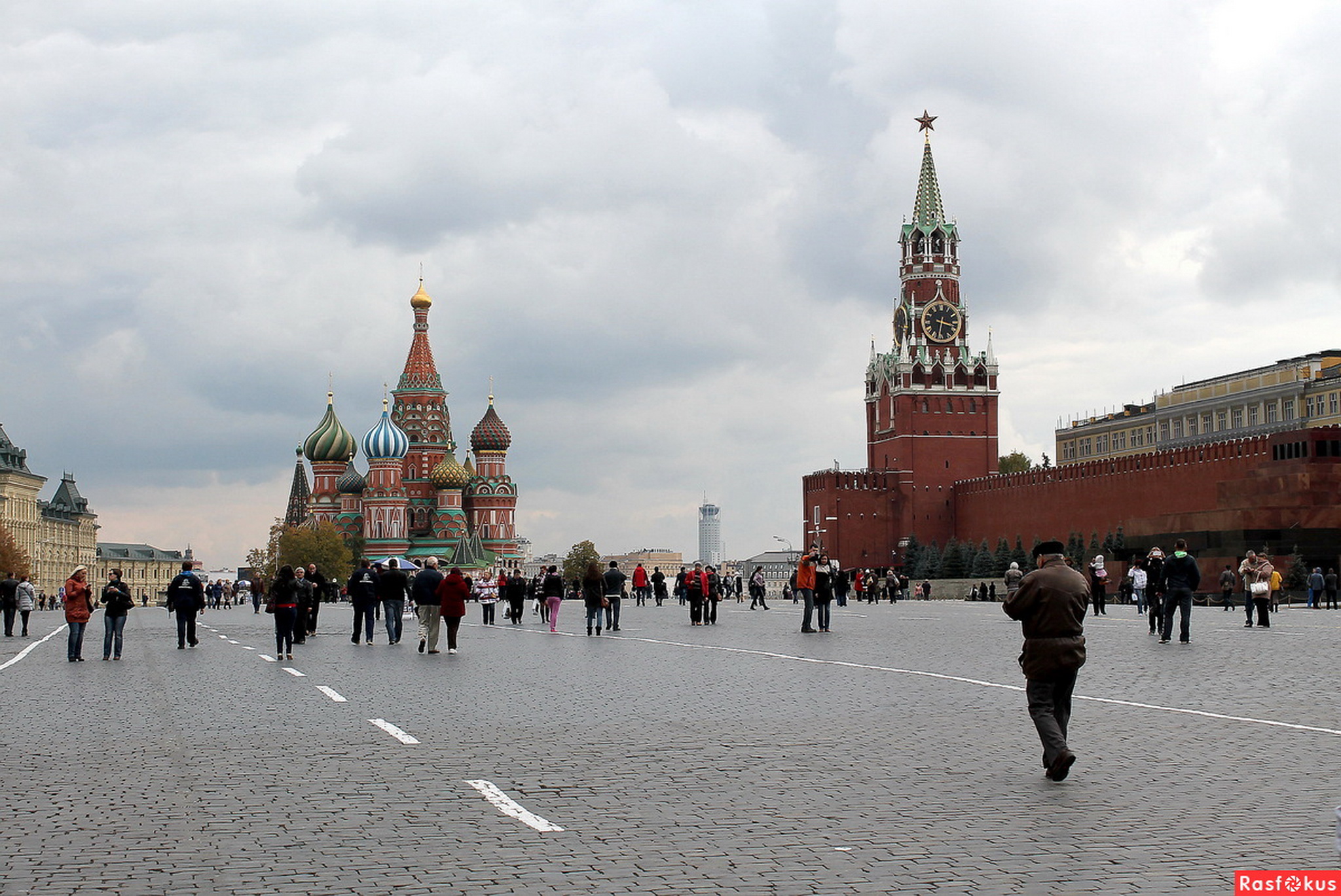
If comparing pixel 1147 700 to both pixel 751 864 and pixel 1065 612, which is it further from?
pixel 751 864

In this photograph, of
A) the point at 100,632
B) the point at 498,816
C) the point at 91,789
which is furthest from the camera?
the point at 100,632

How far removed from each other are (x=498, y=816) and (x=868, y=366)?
120 m

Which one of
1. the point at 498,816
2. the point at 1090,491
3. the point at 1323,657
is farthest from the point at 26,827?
the point at 1090,491

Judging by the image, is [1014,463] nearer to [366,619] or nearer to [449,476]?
[449,476]

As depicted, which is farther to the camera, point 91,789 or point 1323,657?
point 1323,657

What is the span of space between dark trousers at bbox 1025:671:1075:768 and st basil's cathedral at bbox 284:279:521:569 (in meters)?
113

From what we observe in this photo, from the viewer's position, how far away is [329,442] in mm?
132000

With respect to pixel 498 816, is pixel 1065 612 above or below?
above

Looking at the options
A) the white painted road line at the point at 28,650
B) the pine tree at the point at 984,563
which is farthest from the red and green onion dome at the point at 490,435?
the white painted road line at the point at 28,650

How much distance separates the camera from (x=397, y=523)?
125 metres

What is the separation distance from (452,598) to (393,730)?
10.4 metres

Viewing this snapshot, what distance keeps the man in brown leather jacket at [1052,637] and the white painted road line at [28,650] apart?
594 inches

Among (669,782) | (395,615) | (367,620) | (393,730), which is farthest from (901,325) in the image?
(669,782)

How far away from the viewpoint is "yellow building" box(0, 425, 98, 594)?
13125 cm
